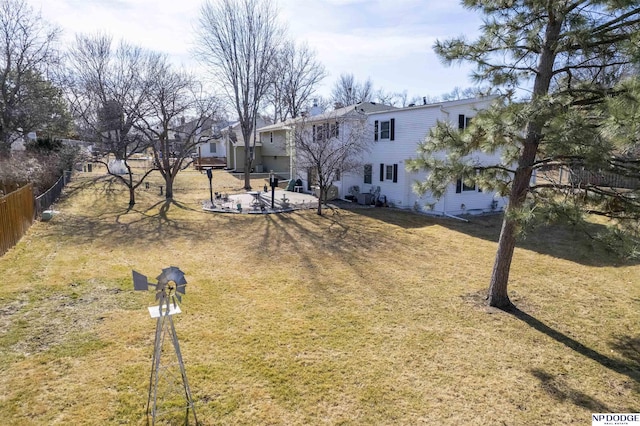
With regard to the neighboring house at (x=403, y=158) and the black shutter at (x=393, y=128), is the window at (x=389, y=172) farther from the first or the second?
the black shutter at (x=393, y=128)

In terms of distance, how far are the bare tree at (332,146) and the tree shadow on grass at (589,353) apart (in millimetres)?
10222

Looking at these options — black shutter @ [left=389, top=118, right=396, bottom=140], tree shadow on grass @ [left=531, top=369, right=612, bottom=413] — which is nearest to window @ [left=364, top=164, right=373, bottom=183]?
black shutter @ [left=389, top=118, right=396, bottom=140]

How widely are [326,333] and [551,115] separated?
4581 millimetres

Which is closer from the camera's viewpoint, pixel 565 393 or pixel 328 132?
pixel 565 393

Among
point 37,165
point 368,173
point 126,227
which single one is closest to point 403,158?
point 368,173

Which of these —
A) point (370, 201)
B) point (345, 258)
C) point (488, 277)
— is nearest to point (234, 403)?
point (345, 258)

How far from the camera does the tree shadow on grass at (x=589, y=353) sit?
16.0ft

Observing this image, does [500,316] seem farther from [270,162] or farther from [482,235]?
[270,162]

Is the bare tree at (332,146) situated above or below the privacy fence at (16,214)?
above

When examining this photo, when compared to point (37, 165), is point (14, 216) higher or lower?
lower

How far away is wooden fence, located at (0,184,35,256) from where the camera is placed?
8867 millimetres

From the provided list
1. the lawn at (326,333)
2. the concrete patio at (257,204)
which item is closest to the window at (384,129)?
the concrete patio at (257,204)

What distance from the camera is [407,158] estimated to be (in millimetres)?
15328

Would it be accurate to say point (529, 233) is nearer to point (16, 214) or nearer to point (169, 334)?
point (169, 334)
